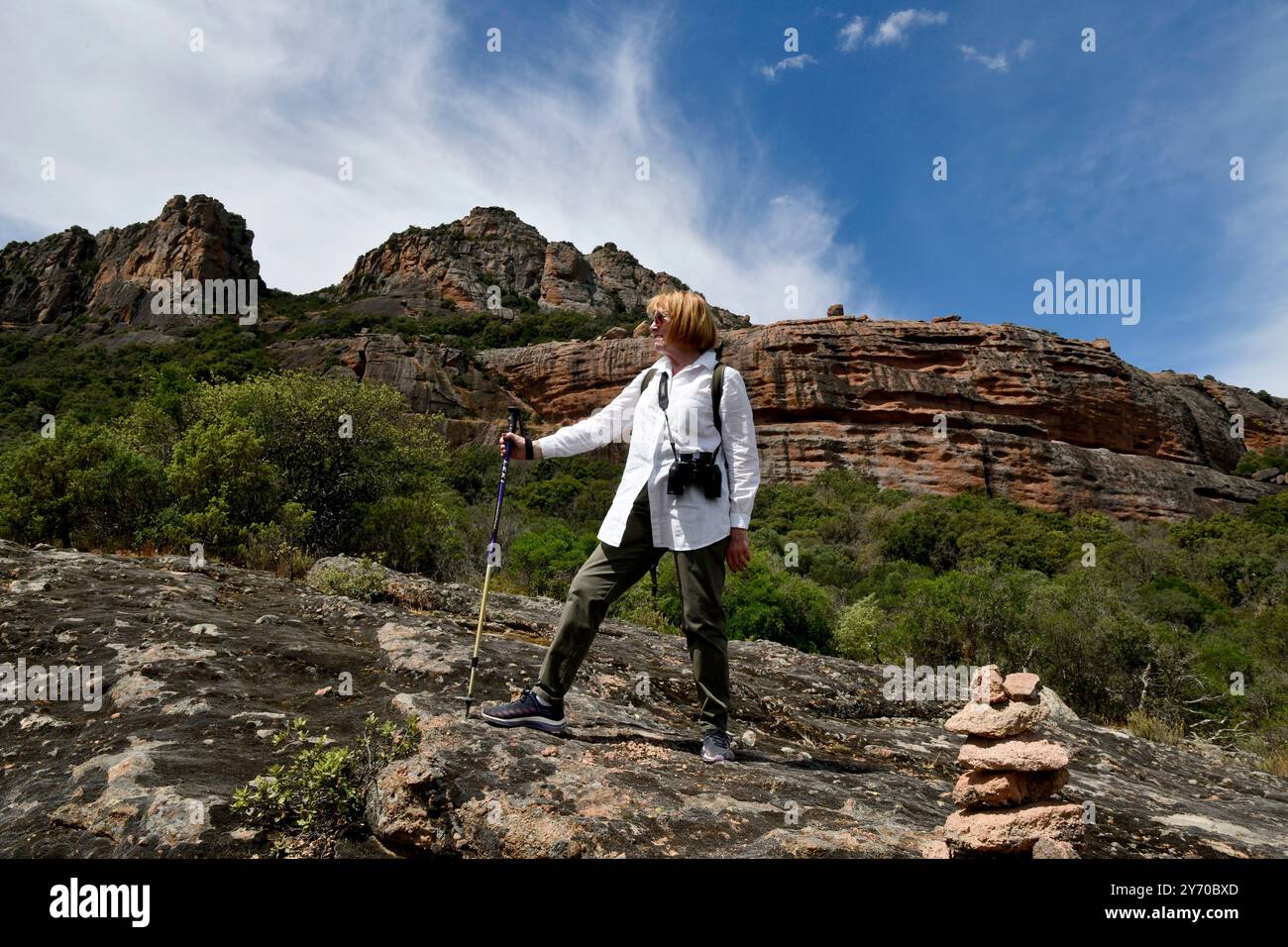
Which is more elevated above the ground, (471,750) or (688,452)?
(688,452)

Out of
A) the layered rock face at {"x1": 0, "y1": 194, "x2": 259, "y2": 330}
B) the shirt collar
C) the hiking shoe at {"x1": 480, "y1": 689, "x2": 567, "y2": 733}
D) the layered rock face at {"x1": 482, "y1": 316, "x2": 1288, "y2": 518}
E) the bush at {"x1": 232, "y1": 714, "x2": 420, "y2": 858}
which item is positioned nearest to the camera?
the bush at {"x1": 232, "y1": 714, "x2": 420, "y2": 858}

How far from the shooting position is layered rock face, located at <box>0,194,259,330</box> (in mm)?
63956

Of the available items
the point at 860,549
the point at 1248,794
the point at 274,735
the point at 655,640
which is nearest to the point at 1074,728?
the point at 1248,794

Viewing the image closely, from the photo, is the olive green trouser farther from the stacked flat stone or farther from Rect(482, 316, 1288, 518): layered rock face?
Rect(482, 316, 1288, 518): layered rock face

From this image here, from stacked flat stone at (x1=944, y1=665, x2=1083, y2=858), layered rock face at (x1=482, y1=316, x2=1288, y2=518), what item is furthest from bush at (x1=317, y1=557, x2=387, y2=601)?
layered rock face at (x1=482, y1=316, x2=1288, y2=518)

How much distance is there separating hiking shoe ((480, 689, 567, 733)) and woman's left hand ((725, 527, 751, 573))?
1015 millimetres

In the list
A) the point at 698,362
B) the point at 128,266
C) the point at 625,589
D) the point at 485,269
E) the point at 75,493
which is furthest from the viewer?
the point at 485,269

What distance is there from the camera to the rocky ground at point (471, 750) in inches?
79.9

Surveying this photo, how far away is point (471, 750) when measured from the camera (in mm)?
2469

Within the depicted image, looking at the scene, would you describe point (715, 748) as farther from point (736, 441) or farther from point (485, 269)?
point (485, 269)

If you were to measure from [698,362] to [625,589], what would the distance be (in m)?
1.20

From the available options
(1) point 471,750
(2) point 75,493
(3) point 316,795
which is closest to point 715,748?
(1) point 471,750

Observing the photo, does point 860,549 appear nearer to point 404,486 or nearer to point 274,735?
point 404,486

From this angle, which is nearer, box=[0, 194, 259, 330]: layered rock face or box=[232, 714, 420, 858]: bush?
box=[232, 714, 420, 858]: bush
